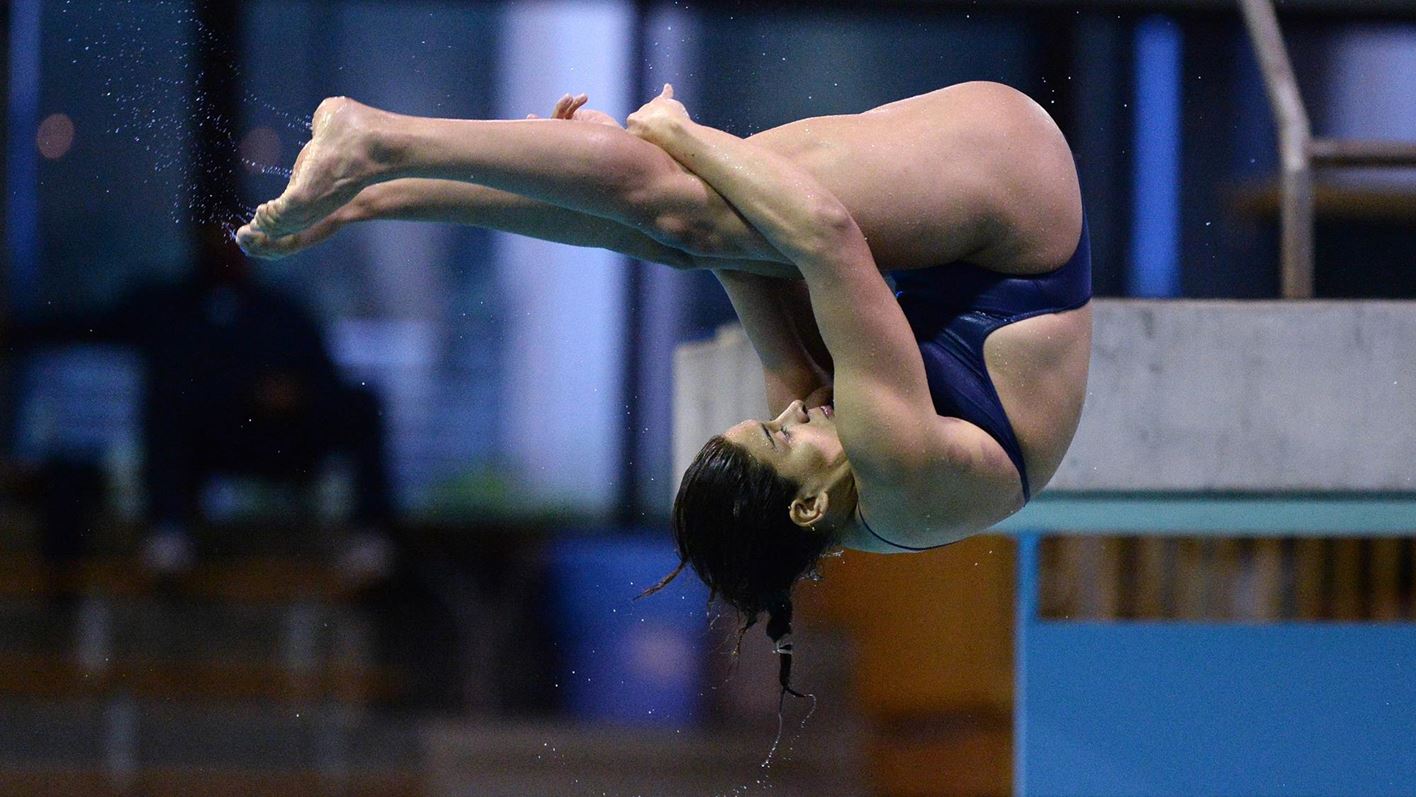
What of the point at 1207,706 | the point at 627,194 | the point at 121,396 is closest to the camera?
the point at 627,194

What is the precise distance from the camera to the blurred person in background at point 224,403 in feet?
21.4

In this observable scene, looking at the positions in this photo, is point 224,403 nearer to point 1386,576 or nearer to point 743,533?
point 1386,576

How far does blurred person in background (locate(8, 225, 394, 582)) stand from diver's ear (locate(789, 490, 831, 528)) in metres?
4.60

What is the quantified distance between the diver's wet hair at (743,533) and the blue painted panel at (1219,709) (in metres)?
0.93

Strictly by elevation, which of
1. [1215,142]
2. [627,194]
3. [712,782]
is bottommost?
[712,782]

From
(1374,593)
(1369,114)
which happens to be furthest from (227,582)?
(1369,114)

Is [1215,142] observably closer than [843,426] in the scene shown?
No

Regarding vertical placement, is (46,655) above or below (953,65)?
below

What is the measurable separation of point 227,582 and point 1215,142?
4.85 meters

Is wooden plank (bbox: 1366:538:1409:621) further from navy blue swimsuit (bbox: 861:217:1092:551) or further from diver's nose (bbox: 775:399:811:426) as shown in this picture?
diver's nose (bbox: 775:399:811:426)

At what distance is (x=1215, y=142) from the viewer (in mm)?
6621

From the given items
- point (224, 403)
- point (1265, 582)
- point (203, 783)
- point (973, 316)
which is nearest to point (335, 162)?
point (973, 316)

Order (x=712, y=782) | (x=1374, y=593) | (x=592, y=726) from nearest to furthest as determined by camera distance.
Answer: (x=1374, y=593), (x=712, y=782), (x=592, y=726)

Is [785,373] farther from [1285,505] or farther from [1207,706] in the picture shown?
[1207,706]
